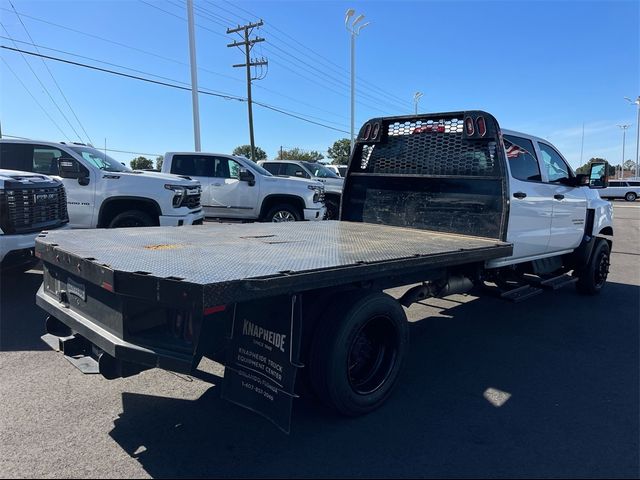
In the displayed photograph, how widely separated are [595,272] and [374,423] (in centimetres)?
532

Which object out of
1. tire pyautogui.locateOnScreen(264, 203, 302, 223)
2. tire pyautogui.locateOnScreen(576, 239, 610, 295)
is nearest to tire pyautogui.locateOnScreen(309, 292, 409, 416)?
tire pyautogui.locateOnScreen(576, 239, 610, 295)

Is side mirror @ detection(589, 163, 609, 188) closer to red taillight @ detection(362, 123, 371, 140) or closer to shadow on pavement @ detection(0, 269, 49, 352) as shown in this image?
red taillight @ detection(362, 123, 371, 140)

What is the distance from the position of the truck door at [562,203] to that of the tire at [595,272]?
0.44m

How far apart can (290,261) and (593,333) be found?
163 inches

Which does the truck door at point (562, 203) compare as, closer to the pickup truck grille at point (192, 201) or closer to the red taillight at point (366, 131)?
the red taillight at point (366, 131)

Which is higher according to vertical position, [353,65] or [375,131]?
[353,65]

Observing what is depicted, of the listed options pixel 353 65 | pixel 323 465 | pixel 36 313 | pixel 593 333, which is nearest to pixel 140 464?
pixel 323 465

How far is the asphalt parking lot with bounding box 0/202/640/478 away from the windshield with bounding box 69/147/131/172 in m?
4.25

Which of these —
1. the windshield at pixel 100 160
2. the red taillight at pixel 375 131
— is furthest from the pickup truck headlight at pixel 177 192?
the red taillight at pixel 375 131

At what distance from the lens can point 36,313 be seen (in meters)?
5.52

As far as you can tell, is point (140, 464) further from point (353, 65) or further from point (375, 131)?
point (353, 65)

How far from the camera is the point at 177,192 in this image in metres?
8.45

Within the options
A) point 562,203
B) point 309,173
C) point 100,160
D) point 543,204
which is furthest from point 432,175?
point 309,173

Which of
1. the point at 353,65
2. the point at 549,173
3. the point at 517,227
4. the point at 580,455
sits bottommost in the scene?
the point at 580,455
